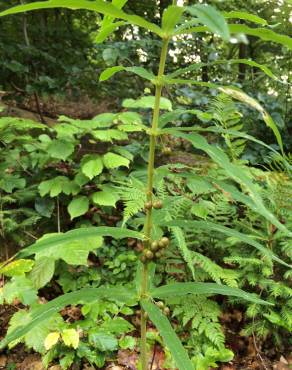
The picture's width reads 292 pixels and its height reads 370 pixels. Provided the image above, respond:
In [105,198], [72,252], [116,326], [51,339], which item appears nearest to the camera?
[51,339]

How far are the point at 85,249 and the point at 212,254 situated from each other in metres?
0.94

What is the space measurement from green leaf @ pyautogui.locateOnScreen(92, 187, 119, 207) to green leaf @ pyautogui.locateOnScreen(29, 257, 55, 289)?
1.83 ft

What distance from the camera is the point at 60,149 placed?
9.38 feet

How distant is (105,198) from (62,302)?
1637mm

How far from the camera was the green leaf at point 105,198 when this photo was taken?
268 cm

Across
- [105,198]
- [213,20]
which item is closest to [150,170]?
[213,20]

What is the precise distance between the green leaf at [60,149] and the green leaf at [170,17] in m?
1.92

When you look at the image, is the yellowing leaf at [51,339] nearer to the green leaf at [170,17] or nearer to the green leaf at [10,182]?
the green leaf at [10,182]

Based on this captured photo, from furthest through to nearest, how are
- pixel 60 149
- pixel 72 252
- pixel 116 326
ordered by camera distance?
1. pixel 60 149
2. pixel 72 252
3. pixel 116 326

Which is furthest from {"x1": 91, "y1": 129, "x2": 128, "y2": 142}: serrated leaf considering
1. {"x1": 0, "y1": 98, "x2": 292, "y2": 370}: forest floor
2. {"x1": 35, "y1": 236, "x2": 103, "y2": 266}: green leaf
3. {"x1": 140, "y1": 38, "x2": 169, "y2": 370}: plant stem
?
{"x1": 140, "y1": 38, "x2": 169, "y2": 370}: plant stem

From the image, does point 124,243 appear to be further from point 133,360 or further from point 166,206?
point 166,206

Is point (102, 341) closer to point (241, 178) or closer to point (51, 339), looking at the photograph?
point (51, 339)

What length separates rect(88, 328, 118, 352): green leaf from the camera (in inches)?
76.4

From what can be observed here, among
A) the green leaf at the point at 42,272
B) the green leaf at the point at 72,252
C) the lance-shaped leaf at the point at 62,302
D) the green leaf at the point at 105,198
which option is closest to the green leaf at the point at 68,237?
the lance-shaped leaf at the point at 62,302
